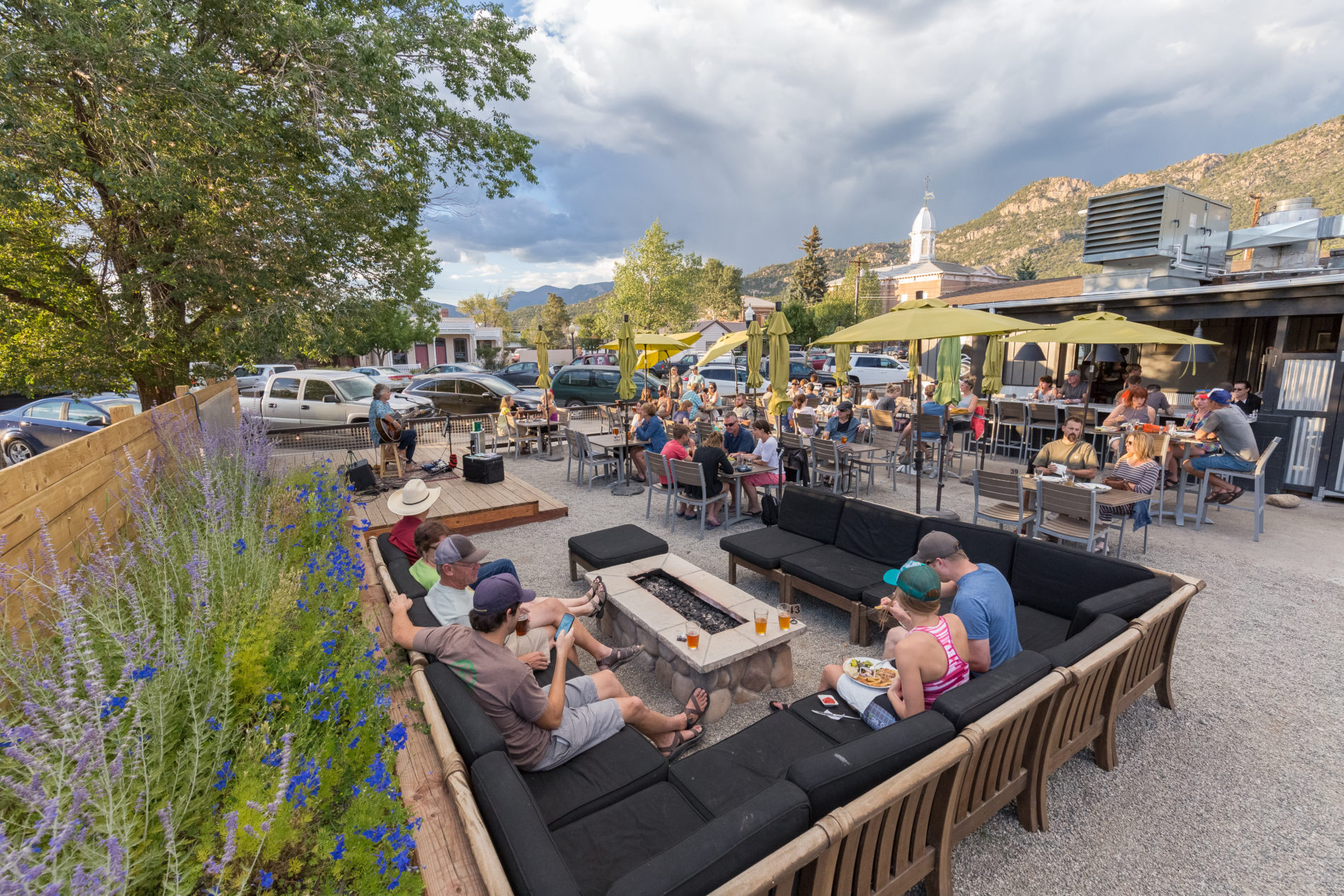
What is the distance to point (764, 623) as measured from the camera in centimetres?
372

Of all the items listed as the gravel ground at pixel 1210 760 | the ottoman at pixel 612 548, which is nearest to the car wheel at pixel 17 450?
the gravel ground at pixel 1210 760

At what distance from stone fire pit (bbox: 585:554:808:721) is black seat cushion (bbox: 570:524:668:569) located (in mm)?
390

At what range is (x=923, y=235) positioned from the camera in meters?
77.9

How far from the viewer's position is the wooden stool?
8992 millimetres

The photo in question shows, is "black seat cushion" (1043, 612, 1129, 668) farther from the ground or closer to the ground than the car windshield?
closer to the ground

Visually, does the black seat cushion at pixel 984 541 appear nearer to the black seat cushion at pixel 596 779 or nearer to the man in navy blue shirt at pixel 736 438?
the black seat cushion at pixel 596 779

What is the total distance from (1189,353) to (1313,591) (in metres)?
7.71

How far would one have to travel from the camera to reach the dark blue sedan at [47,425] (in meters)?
10.2

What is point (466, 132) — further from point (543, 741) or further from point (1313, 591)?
point (1313, 591)

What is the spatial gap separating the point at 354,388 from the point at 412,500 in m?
9.89

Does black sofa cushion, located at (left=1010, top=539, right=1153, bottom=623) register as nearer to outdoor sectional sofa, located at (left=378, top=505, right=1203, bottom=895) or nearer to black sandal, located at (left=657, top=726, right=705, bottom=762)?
outdoor sectional sofa, located at (left=378, top=505, right=1203, bottom=895)

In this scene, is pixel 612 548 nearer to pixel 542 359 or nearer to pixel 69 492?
pixel 69 492

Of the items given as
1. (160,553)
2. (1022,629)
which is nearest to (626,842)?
(160,553)

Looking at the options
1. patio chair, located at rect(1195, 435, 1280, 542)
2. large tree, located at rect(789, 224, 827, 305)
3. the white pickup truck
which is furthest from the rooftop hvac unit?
large tree, located at rect(789, 224, 827, 305)
